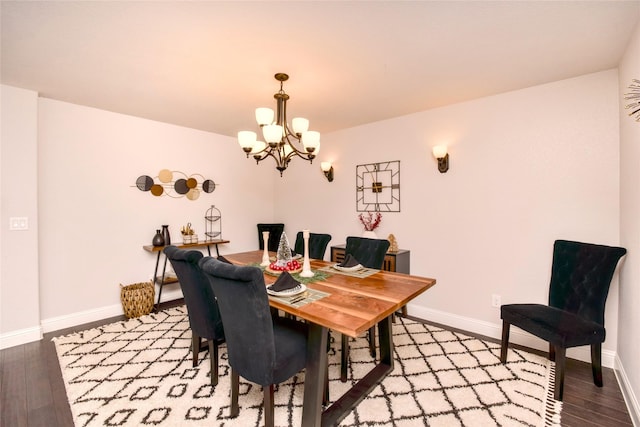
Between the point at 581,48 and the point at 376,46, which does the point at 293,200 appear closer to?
the point at 376,46

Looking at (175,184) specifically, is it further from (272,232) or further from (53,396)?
(53,396)

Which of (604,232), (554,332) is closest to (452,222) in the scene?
(604,232)

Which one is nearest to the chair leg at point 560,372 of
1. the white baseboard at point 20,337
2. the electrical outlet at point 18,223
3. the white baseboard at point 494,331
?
the white baseboard at point 494,331

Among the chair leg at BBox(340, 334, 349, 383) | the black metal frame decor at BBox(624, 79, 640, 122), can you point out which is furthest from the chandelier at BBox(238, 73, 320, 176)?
the black metal frame decor at BBox(624, 79, 640, 122)

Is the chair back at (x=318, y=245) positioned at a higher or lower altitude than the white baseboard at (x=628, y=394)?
higher

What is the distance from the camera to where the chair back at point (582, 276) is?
2097 millimetres

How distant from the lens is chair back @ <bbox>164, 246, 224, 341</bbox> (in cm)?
200

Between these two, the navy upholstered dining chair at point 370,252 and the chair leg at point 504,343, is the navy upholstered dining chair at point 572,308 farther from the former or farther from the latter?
the navy upholstered dining chair at point 370,252

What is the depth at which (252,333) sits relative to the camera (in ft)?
4.96

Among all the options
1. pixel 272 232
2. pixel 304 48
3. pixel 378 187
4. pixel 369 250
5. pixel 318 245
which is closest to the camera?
pixel 304 48

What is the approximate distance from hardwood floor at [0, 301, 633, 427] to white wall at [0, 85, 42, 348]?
1.04ft

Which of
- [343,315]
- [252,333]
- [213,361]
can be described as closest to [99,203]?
[213,361]

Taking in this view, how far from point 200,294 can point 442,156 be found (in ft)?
8.91

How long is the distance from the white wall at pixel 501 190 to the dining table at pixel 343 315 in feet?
4.28
